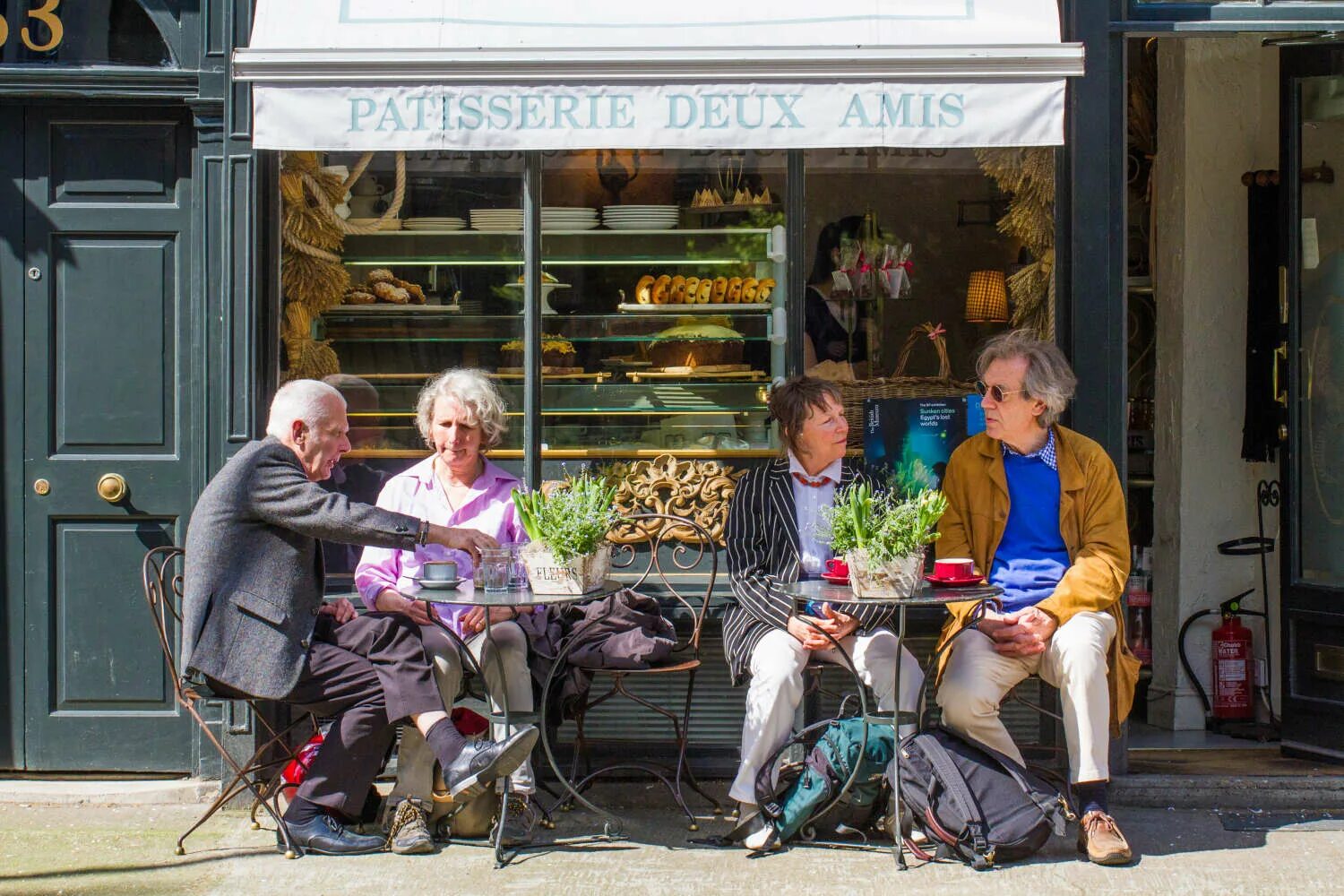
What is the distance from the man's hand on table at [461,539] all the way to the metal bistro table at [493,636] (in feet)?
0.41

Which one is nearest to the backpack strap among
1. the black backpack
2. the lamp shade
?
the black backpack

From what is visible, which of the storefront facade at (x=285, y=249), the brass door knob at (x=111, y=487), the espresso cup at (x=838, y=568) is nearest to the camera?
the espresso cup at (x=838, y=568)

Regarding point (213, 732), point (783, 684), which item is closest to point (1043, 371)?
point (783, 684)

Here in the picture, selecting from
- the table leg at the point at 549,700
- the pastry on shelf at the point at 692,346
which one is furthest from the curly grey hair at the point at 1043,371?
the table leg at the point at 549,700

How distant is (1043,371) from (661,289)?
1.83 metres

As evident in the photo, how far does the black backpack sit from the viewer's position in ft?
14.9

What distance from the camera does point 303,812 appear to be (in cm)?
473

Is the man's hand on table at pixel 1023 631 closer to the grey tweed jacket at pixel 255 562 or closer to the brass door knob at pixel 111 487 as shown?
the grey tweed jacket at pixel 255 562

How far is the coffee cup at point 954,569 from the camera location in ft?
15.0

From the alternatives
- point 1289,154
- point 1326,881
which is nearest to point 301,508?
point 1326,881

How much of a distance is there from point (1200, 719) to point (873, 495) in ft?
8.29

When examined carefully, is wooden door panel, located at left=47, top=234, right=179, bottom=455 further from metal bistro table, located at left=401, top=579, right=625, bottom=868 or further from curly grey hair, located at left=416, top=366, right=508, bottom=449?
metal bistro table, located at left=401, top=579, right=625, bottom=868

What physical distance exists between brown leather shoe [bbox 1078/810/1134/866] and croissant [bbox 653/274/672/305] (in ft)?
8.91

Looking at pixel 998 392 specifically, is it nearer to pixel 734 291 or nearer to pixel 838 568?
pixel 838 568
